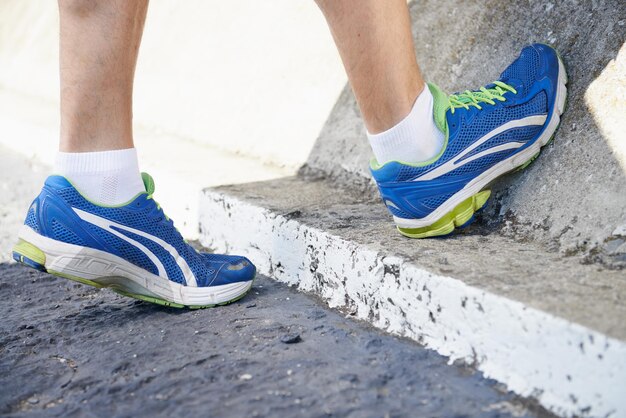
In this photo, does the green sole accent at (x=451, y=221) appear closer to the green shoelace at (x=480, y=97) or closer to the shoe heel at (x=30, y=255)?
the green shoelace at (x=480, y=97)

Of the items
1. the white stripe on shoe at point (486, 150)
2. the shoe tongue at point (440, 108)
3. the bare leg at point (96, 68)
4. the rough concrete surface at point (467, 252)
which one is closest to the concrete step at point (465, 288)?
the rough concrete surface at point (467, 252)

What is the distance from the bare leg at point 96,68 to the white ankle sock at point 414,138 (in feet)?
2.08

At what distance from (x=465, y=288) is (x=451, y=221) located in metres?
0.39

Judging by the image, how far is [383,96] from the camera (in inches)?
69.4

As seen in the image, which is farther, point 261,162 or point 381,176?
point 261,162

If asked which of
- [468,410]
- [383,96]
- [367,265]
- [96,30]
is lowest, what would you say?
[468,410]

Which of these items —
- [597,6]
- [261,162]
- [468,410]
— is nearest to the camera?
[468,410]

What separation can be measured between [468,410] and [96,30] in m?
1.18

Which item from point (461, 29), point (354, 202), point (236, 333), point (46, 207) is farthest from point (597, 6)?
point (46, 207)

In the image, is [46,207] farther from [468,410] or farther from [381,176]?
[468,410]

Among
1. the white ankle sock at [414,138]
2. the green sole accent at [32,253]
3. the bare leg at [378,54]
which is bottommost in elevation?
the green sole accent at [32,253]

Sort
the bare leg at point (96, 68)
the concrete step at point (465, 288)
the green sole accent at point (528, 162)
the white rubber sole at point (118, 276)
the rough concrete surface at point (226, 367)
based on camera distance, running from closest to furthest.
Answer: the concrete step at point (465, 288)
the rough concrete surface at point (226, 367)
the bare leg at point (96, 68)
the white rubber sole at point (118, 276)
the green sole accent at point (528, 162)

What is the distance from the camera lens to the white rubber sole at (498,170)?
1837mm

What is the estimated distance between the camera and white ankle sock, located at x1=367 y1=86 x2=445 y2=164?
179 cm
